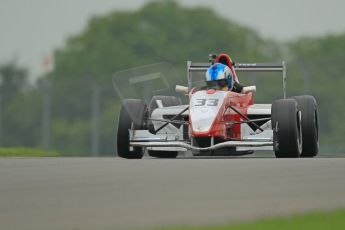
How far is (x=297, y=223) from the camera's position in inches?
327

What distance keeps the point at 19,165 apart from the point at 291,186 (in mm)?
5316

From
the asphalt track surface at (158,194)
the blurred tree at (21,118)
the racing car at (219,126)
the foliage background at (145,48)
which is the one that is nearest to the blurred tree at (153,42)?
the foliage background at (145,48)

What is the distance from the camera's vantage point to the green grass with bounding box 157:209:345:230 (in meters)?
7.97

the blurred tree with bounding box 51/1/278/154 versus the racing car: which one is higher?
the blurred tree with bounding box 51/1/278/154

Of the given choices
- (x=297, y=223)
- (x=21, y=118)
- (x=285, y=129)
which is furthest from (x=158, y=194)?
(x=21, y=118)

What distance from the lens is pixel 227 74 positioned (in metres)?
20.3

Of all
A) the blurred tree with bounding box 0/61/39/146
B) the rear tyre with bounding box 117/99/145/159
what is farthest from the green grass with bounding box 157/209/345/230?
the blurred tree with bounding box 0/61/39/146

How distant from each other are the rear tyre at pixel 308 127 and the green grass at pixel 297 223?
11026 mm

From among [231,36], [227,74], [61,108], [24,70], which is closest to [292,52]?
[231,36]

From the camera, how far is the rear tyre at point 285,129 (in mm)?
18438

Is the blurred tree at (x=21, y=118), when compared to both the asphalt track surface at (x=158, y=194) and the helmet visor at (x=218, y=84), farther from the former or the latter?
the asphalt track surface at (x=158, y=194)

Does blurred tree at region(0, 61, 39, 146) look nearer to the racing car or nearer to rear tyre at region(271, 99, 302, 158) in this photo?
the racing car

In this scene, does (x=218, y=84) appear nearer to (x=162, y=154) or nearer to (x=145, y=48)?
(x=162, y=154)

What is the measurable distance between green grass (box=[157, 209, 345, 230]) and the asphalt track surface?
0.90 ft
